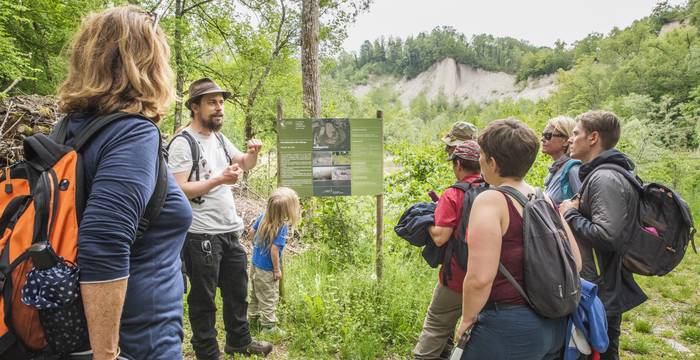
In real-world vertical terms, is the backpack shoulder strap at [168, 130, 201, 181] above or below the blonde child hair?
above

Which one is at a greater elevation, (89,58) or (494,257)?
(89,58)

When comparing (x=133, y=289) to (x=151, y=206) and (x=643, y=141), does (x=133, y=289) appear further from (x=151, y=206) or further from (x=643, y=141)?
(x=643, y=141)

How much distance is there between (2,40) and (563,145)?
22.1 ft

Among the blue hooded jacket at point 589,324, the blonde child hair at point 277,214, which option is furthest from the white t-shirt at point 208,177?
the blue hooded jacket at point 589,324

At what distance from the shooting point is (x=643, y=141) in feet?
36.5

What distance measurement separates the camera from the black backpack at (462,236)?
2.43 m

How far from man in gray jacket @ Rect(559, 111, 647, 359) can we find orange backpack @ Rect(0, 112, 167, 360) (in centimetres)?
255

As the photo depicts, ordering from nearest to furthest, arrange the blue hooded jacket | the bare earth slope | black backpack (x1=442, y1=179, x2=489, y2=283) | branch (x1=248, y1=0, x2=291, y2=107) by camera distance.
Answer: the blue hooded jacket, black backpack (x1=442, y1=179, x2=489, y2=283), branch (x1=248, y1=0, x2=291, y2=107), the bare earth slope

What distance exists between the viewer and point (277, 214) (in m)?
3.69

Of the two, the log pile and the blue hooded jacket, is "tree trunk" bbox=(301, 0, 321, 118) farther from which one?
the blue hooded jacket

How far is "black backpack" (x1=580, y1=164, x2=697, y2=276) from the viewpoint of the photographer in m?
2.49

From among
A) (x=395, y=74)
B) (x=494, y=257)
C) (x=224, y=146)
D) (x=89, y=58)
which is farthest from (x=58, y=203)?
(x=395, y=74)

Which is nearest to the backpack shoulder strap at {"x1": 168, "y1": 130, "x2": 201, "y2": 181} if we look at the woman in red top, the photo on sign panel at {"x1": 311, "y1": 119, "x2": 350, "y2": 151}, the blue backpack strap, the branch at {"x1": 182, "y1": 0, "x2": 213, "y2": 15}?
the photo on sign panel at {"x1": 311, "y1": 119, "x2": 350, "y2": 151}

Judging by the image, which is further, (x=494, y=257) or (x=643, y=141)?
(x=643, y=141)
